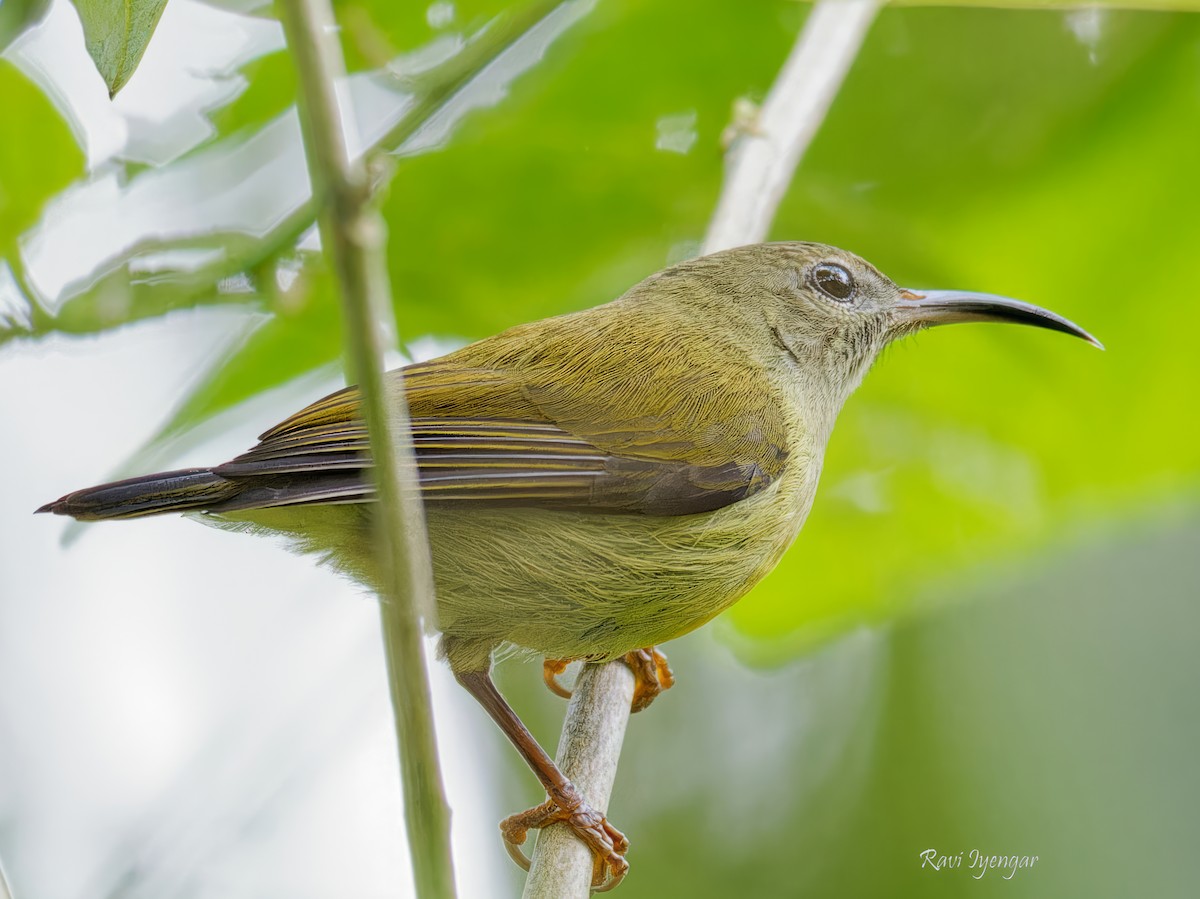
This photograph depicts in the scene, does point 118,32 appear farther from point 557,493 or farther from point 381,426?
point 557,493

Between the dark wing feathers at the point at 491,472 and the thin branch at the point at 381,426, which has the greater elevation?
the thin branch at the point at 381,426


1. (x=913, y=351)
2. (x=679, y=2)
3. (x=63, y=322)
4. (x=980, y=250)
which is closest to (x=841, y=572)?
(x=913, y=351)

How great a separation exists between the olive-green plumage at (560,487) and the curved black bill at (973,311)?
0.60 m

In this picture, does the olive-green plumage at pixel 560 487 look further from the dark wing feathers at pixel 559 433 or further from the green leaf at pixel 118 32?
the green leaf at pixel 118 32

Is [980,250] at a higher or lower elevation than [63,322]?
lower

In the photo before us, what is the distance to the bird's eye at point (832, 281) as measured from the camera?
3.27 m

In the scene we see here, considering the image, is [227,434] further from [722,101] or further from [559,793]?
[722,101]

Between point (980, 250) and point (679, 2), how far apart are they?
1.19m

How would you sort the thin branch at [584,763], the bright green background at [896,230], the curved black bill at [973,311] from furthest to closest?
1. the bright green background at [896,230]
2. the curved black bill at [973,311]
3. the thin branch at [584,763]

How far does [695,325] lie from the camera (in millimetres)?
3121

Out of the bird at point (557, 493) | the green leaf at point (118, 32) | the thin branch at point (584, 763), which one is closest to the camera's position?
the green leaf at point (118, 32)

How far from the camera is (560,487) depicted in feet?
8.02

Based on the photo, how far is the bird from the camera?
232 cm

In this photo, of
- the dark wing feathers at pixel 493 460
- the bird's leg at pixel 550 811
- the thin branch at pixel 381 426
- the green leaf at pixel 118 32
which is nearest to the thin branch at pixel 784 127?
the dark wing feathers at pixel 493 460
